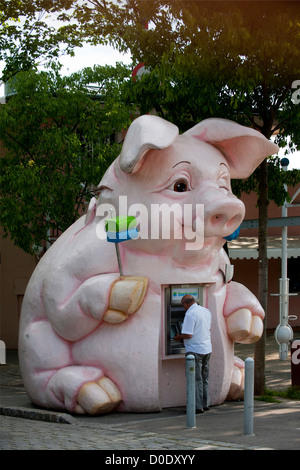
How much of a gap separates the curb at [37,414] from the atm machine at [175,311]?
5.52 ft

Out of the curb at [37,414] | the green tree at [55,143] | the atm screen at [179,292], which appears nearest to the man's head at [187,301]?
the atm screen at [179,292]

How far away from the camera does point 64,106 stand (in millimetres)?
16188

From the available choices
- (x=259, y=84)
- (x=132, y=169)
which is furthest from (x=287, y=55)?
(x=132, y=169)

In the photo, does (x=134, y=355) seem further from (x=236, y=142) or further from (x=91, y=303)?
(x=236, y=142)

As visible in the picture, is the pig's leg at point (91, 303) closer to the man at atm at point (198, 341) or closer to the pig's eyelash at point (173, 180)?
the man at atm at point (198, 341)

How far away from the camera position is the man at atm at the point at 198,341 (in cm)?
1068

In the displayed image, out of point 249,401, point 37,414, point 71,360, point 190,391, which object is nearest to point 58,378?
point 71,360

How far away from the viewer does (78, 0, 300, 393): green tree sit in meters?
11.8

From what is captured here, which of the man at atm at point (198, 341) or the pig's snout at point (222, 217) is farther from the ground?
the pig's snout at point (222, 217)

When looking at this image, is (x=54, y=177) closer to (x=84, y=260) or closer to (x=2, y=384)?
(x=2, y=384)

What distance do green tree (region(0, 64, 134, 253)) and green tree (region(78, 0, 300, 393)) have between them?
245 centimetres

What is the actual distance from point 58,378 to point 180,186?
2.99 metres

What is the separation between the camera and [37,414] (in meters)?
10.8

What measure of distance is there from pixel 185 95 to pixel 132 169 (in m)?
2.69
